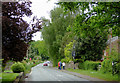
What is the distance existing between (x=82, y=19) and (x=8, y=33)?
7.56 metres

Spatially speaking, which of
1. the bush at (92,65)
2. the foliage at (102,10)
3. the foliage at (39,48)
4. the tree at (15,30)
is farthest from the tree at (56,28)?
the tree at (15,30)

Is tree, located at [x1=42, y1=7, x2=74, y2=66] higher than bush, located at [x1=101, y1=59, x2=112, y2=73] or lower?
higher

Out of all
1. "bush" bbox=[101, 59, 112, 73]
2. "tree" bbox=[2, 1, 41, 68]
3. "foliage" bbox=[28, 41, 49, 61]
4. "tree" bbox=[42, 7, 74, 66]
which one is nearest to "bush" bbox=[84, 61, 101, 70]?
"bush" bbox=[101, 59, 112, 73]

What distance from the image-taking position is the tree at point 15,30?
945 centimetres

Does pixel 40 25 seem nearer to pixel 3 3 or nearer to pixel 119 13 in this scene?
pixel 3 3

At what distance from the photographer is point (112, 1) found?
13.1 metres

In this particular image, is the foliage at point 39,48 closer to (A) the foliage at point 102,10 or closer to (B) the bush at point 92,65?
(B) the bush at point 92,65

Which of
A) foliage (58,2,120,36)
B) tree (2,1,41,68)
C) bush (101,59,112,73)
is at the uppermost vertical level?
foliage (58,2,120,36)

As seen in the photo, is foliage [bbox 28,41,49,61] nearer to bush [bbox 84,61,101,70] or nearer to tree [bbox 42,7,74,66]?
tree [bbox 42,7,74,66]

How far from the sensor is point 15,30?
31.3 ft

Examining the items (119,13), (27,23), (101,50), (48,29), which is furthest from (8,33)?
(48,29)

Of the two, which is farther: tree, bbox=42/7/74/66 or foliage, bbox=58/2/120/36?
tree, bbox=42/7/74/66

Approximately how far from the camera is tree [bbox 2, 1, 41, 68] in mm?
9453

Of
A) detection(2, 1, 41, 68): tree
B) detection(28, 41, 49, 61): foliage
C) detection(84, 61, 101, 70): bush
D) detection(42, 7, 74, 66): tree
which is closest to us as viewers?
detection(2, 1, 41, 68): tree
